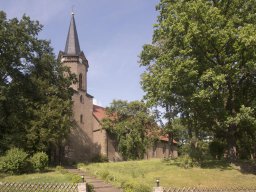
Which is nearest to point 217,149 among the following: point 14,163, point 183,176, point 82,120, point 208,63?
point 183,176

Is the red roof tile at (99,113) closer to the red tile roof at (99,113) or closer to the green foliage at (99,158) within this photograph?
the red tile roof at (99,113)

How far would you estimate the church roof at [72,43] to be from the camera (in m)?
51.3

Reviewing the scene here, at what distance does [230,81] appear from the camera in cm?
2977

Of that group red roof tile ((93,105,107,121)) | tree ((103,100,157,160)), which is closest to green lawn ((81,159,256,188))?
tree ((103,100,157,160))

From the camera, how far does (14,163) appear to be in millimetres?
28250

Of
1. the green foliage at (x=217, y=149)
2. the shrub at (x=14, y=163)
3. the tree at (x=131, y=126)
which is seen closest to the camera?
the shrub at (x=14, y=163)

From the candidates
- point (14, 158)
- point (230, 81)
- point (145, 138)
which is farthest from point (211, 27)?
point (145, 138)

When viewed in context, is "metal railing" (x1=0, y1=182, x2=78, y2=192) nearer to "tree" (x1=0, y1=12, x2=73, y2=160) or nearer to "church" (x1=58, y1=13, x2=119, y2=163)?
"tree" (x1=0, y1=12, x2=73, y2=160)

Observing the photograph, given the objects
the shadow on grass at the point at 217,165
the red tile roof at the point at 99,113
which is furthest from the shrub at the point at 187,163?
the red tile roof at the point at 99,113

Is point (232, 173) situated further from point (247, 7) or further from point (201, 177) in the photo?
point (247, 7)

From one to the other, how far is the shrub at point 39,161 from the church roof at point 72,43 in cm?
2302

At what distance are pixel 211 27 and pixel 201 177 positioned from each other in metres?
12.6

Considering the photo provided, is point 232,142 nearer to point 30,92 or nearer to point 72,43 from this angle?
point 30,92

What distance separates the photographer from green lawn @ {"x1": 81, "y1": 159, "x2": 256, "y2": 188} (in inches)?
993
